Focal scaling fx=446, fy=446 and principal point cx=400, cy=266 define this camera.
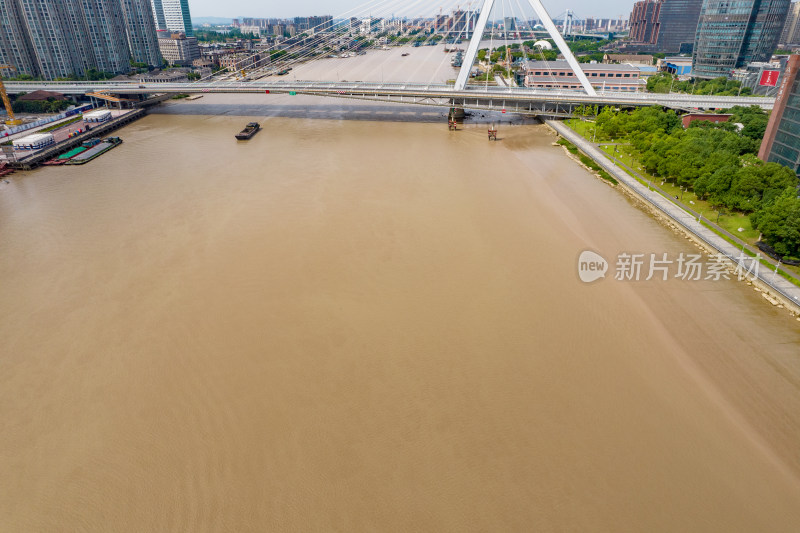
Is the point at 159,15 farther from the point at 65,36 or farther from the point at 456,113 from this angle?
the point at 456,113

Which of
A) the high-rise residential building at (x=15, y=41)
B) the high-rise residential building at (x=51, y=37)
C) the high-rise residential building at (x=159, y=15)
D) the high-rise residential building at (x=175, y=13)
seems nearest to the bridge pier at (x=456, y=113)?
the high-rise residential building at (x=51, y=37)

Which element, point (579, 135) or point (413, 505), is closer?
point (413, 505)

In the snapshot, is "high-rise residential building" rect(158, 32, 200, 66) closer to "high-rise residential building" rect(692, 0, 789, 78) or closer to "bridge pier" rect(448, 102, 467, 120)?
"bridge pier" rect(448, 102, 467, 120)

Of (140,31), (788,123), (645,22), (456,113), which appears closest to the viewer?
(788,123)

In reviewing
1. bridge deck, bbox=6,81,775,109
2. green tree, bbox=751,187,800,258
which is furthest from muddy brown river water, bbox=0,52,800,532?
bridge deck, bbox=6,81,775,109

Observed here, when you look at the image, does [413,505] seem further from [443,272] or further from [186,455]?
[443,272]

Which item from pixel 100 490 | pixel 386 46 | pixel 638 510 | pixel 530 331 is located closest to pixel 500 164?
pixel 530 331

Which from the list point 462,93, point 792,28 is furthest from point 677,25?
point 462,93
